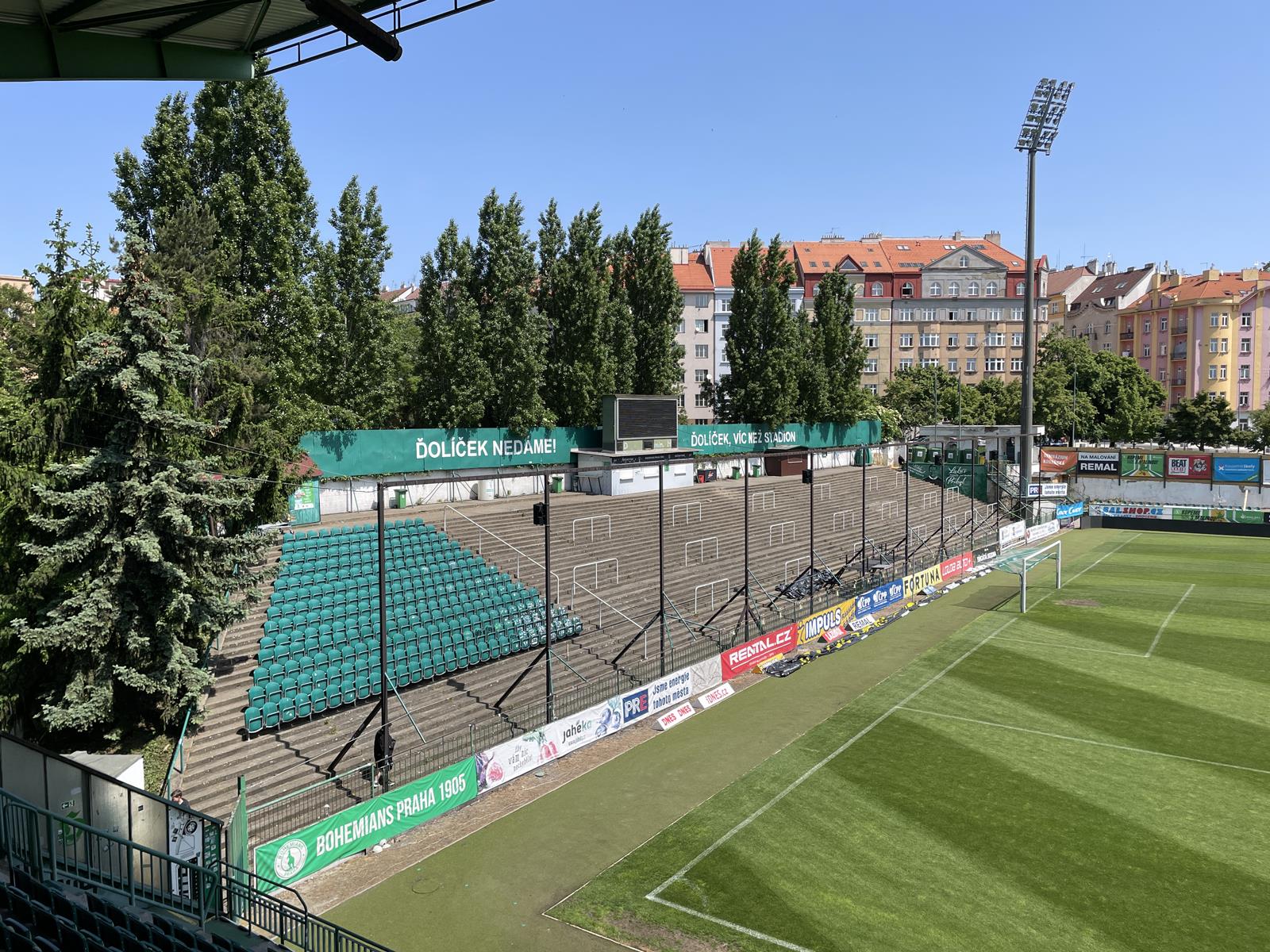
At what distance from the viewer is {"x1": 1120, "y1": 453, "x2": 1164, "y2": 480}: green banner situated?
7050 cm

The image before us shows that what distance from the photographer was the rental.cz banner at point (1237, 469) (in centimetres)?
6719

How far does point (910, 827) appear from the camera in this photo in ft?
61.5

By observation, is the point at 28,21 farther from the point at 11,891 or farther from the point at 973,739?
the point at 973,739

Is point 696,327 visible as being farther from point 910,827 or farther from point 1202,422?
point 910,827

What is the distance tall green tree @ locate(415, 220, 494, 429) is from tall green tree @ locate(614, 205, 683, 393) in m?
12.7

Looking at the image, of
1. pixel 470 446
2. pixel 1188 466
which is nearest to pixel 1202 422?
pixel 1188 466

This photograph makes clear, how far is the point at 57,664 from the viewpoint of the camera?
2008 cm

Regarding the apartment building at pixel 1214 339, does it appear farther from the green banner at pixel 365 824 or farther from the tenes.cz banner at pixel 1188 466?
the green banner at pixel 365 824

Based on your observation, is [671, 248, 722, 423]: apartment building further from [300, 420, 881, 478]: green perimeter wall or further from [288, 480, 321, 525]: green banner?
[288, 480, 321, 525]: green banner

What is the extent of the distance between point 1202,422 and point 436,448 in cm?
8455

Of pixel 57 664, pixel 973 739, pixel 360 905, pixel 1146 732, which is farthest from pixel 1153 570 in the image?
pixel 57 664

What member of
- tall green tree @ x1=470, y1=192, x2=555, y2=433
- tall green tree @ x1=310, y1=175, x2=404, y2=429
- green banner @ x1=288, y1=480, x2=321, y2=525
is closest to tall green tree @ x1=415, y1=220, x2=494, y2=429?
tall green tree @ x1=470, y1=192, x2=555, y2=433

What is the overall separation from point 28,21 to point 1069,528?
227 ft

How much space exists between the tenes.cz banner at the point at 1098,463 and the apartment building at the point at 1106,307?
52272 mm
